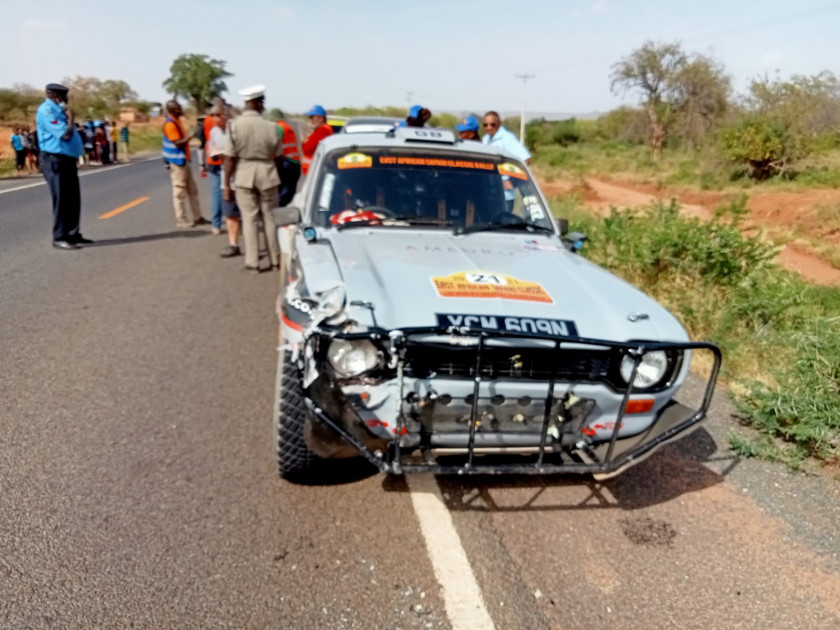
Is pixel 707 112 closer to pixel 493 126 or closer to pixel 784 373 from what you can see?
pixel 493 126

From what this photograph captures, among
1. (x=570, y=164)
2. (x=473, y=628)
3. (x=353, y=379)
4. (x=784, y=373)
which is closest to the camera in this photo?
(x=473, y=628)

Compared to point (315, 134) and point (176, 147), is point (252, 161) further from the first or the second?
point (176, 147)

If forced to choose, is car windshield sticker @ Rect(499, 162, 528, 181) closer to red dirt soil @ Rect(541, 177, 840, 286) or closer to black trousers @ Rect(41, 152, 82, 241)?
red dirt soil @ Rect(541, 177, 840, 286)

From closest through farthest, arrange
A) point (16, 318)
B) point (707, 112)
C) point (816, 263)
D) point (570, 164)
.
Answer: point (16, 318), point (816, 263), point (570, 164), point (707, 112)

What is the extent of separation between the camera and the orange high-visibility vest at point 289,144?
28.9ft

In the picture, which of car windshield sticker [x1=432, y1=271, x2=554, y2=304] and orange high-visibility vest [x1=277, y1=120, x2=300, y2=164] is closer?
car windshield sticker [x1=432, y1=271, x2=554, y2=304]

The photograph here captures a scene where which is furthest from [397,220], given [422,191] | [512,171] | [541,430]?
[541,430]

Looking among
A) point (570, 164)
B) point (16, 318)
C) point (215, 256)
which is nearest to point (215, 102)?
point (215, 256)

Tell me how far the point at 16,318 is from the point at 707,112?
141ft

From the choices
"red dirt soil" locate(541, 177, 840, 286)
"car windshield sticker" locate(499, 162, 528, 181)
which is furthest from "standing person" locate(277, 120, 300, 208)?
"red dirt soil" locate(541, 177, 840, 286)

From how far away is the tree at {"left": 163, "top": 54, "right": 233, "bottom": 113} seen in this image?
63000 mm

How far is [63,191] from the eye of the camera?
8.99 metres

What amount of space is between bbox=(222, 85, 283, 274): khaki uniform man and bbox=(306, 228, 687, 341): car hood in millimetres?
3609

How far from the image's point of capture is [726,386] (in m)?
5.35
